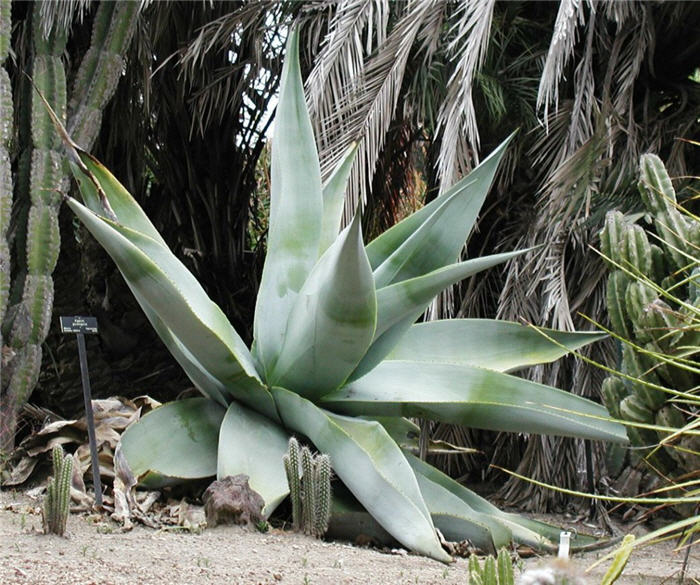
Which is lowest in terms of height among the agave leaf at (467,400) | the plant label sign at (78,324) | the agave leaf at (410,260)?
the agave leaf at (467,400)

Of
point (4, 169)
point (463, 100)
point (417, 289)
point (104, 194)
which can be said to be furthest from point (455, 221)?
point (4, 169)

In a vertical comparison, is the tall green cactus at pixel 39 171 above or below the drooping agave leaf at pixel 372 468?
above

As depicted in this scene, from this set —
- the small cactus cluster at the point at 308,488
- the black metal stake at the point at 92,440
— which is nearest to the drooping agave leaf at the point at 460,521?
the small cactus cluster at the point at 308,488

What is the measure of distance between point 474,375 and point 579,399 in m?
0.55

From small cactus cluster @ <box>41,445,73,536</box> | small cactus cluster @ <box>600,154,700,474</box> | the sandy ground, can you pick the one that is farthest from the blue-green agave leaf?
small cactus cluster @ <box>41,445,73,536</box>

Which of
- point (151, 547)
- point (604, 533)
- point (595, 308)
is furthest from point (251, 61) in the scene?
point (151, 547)

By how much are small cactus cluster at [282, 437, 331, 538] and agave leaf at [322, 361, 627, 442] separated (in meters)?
0.71

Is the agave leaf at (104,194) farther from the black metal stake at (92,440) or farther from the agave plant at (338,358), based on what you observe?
the black metal stake at (92,440)

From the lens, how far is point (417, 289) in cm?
433

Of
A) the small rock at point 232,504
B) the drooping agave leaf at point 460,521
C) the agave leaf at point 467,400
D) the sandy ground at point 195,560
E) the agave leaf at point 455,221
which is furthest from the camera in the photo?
the agave leaf at point 455,221

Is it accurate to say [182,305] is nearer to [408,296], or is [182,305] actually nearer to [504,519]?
[408,296]

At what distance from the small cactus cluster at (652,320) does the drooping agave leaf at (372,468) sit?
97cm

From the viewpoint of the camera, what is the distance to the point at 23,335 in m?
5.25

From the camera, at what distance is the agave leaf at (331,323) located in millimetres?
3869
